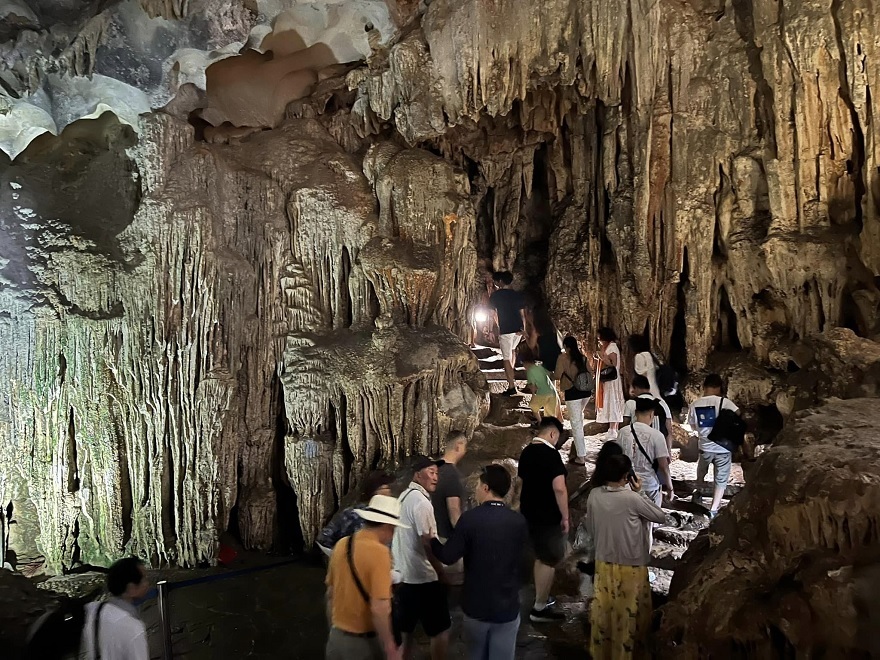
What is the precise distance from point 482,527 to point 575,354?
4117 millimetres

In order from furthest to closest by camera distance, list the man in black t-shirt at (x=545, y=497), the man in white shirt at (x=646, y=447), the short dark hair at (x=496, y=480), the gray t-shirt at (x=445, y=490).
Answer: the man in white shirt at (x=646, y=447)
the man in black t-shirt at (x=545, y=497)
the gray t-shirt at (x=445, y=490)
the short dark hair at (x=496, y=480)

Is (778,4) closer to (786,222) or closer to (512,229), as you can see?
(786,222)

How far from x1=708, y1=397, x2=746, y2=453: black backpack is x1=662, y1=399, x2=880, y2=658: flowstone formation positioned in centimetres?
146

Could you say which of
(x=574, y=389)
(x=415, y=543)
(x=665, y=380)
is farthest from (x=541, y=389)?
(x=415, y=543)

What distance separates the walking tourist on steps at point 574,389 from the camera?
21.3 ft

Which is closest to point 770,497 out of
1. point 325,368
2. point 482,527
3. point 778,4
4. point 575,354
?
point 482,527

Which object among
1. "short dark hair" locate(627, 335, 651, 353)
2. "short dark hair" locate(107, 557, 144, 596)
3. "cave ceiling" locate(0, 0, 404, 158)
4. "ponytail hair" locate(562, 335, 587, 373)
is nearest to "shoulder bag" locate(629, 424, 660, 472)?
"ponytail hair" locate(562, 335, 587, 373)

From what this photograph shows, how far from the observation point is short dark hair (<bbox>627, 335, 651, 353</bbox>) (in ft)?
29.9

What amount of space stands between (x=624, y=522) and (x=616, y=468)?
27 centimetres

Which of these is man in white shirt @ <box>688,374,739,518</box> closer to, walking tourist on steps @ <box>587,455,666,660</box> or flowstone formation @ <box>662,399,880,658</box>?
flowstone formation @ <box>662,399,880,658</box>

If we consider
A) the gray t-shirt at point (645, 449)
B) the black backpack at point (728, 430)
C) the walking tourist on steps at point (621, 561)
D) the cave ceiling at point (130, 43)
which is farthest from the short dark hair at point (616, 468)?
the cave ceiling at point (130, 43)

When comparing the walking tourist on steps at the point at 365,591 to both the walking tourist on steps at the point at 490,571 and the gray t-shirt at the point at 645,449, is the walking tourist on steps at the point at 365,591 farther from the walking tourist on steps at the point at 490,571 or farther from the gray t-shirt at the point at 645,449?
the gray t-shirt at the point at 645,449

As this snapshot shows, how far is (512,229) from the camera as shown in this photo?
11.0 metres

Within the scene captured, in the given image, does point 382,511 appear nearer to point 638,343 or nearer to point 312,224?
point 312,224
